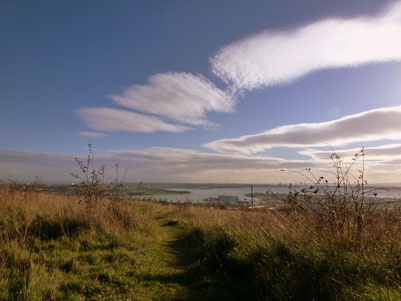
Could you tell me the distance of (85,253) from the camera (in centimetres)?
563

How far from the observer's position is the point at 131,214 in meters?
9.34

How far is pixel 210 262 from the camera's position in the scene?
588cm

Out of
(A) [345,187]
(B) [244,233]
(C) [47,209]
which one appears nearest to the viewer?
(A) [345,187]

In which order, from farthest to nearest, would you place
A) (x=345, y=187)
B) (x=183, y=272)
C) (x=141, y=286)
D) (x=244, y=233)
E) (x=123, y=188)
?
(x=123, y=188)
(x=244, y=233)
(x=183, y=272)
(x=345, y=187)
(x=141, y=286)

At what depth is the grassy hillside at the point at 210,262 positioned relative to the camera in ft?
10.9

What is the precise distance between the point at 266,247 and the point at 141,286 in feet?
9.38

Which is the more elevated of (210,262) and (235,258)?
(235,258)

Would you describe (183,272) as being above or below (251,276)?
below

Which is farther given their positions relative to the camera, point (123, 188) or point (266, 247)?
point (123, 188)

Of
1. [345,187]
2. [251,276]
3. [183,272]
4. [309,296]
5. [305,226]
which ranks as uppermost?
[345,187]

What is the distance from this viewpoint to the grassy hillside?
3328 millimetres

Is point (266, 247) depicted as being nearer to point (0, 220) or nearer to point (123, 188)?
point (123, 188)

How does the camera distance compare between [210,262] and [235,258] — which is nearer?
[235,258]

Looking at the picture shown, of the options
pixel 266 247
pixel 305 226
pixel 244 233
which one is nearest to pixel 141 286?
pixel 266 247
